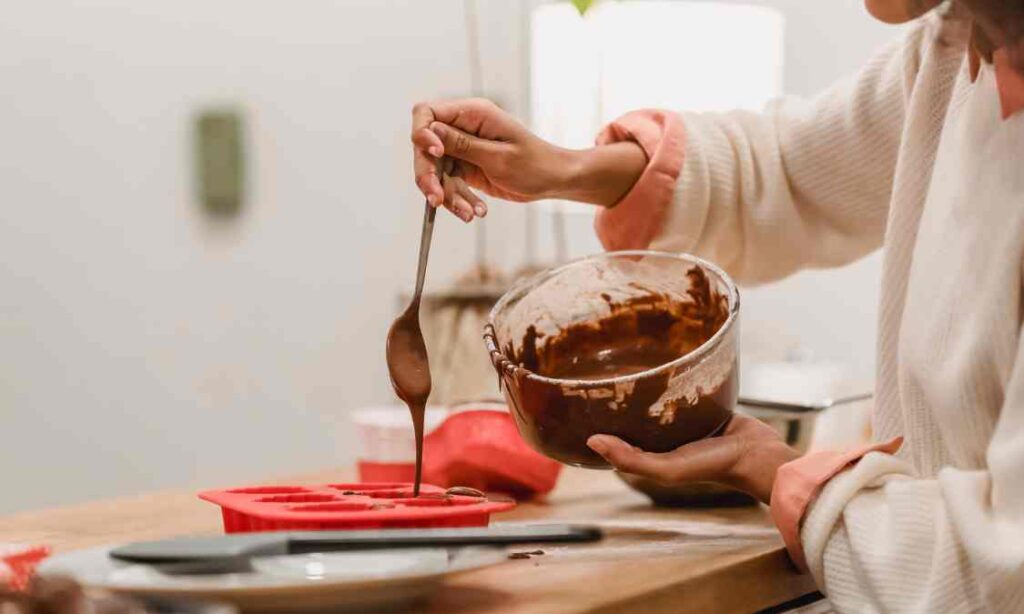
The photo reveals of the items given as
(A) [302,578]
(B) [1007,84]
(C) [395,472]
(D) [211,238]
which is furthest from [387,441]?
(D) [211,238]

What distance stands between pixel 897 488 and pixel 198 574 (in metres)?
0.50

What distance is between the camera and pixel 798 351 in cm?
254

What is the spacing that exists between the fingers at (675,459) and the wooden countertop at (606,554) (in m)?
0.06

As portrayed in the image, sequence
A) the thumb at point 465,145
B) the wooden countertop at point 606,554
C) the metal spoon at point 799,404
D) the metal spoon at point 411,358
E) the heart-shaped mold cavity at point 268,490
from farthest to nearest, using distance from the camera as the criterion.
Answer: the metal spoon at point 799,404, the thumb at point 465,145, the metal spoon at point 411,358, the heart-shaped mold cavity at point 268,490, the wooden countertop at point 606,554

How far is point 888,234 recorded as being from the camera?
1.08 meters

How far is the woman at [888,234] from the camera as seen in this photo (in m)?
0.82

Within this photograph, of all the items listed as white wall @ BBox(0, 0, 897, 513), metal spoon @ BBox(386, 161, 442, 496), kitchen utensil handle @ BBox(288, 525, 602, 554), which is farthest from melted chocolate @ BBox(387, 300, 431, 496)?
white wall @ BBox(0, 0, 897, 513)

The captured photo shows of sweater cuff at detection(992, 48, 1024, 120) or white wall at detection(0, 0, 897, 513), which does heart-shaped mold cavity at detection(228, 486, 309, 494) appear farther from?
white wall at detection(0, 0, 897, 513)

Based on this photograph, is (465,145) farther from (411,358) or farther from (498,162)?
(411,358)

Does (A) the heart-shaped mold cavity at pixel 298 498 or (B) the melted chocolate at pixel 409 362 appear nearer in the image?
(A) the heart-shaped mold cavity at pixel 298 498

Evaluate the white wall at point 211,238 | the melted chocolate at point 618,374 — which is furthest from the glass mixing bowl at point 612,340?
the white wall at point 211,238

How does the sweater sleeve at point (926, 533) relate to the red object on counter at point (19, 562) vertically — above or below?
below

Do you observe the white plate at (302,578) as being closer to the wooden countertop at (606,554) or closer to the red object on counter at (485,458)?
the wooden countertop at (606,554)

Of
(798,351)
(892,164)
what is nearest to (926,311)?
(892,164)
